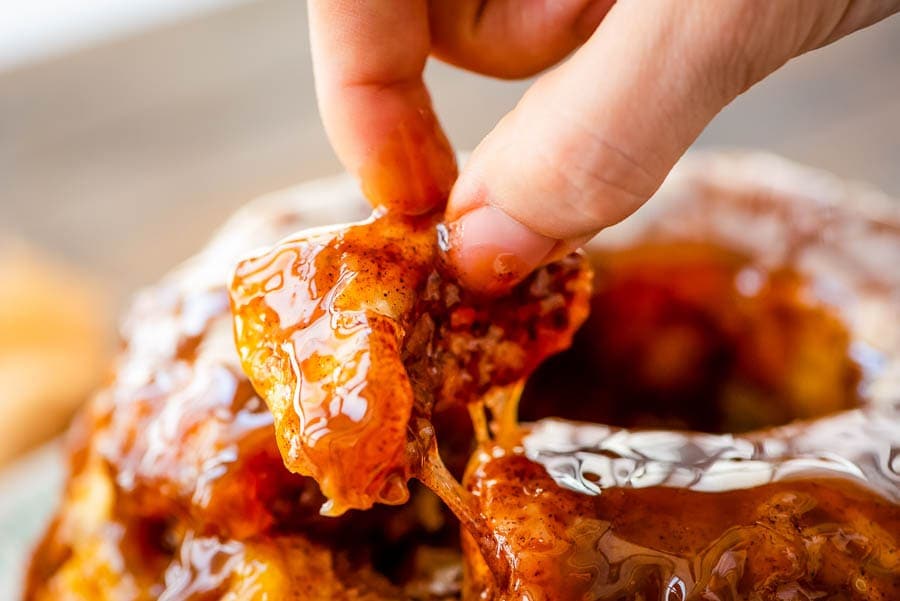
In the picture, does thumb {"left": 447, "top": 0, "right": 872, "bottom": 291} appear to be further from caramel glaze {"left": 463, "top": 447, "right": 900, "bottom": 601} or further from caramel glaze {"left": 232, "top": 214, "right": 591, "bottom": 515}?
caramel glaze {"left": 463, "top": 447, "right": 900, "bottom": 601}

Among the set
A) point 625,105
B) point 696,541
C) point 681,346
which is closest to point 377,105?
point 625,105

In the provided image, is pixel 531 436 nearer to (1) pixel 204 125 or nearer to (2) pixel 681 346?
(2) pixel 681 346

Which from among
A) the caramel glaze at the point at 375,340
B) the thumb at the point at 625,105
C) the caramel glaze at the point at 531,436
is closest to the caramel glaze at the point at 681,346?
the caramel glaze at the point at 531,436

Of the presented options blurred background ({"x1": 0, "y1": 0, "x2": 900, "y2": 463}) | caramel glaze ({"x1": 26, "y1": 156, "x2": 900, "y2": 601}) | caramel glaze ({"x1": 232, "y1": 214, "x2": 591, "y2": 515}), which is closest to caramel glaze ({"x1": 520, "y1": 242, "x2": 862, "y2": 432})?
caramel glaze ({"x1": 26, "y1": 156, "x2": 900, "y2": 601})

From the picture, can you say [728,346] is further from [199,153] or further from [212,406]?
[199,153]

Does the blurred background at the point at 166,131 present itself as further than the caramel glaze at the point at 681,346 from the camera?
Yes

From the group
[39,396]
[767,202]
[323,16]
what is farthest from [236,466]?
[39,396]

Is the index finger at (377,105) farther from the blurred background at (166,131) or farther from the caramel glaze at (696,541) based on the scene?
the blurred background at (166,131)
